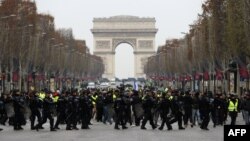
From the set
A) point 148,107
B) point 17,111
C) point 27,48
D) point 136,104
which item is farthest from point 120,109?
point 27,48

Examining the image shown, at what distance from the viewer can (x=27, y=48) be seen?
86938 millimetres

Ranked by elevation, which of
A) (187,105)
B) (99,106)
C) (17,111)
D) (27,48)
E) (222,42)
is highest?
(27,48)

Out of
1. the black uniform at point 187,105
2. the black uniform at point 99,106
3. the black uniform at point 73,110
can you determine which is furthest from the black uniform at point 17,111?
the black uniform at point 187,105

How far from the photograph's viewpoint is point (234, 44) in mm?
61531

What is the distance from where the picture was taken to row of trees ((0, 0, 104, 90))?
258 feet

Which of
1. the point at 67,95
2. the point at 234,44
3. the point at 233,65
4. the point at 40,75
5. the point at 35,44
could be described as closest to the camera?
the point at 67,95

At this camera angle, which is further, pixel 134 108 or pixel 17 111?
pixel 134 108

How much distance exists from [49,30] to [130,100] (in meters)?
80.3

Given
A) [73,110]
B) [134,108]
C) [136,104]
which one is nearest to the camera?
[73,110]

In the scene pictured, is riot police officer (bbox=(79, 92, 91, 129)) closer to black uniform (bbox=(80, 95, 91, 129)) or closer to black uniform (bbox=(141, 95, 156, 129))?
black uniform (bbox=(80, 95, 91, 129))

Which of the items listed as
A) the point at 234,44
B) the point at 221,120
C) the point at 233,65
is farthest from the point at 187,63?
the point at 221,120

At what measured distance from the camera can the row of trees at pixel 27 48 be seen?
78.6 meters

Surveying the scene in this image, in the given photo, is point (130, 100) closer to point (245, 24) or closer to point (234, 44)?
point (245, 24)

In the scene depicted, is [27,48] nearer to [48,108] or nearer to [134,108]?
[134,108]
